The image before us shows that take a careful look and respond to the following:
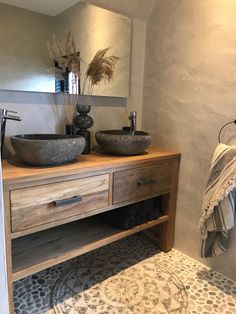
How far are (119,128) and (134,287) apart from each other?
1.10 metres

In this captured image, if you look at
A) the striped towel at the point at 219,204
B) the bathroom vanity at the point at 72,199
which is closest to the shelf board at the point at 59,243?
the bathroom vanity at the point at 72,199

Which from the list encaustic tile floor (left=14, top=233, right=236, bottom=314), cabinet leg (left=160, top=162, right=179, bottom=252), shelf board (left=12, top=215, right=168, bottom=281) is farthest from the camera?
cabinet leg (left=160, top=162, right=179, bottom=252)

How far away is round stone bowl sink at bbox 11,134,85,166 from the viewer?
46.9 inches

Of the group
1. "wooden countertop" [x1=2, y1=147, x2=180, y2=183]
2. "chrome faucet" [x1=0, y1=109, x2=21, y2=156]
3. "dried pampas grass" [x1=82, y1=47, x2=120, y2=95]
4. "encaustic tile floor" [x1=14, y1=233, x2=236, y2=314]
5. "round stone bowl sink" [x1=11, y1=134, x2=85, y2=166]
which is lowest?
"encaustic tile floor" [x1=14, y1=233, x2=236, y2=314]

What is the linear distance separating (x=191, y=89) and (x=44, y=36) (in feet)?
3.19

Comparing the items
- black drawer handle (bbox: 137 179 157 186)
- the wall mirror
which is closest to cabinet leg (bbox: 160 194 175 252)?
black drawer handle (bbox: 137 179 157 186)

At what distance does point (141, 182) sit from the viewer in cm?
157

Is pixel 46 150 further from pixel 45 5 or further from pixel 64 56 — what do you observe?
pixel 45 5

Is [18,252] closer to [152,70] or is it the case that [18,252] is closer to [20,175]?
[20,175]

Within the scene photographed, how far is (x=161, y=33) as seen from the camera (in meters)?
1.86

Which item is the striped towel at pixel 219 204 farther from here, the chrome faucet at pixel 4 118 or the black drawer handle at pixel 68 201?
A: the chrome faucet at pixel 4 118

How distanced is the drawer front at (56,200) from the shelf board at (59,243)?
0.23 m

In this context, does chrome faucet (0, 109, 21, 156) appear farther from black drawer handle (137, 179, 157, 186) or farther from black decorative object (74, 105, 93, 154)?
black drawer handle (137, 179, 157, 186)

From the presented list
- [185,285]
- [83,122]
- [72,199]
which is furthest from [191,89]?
[185,285]
